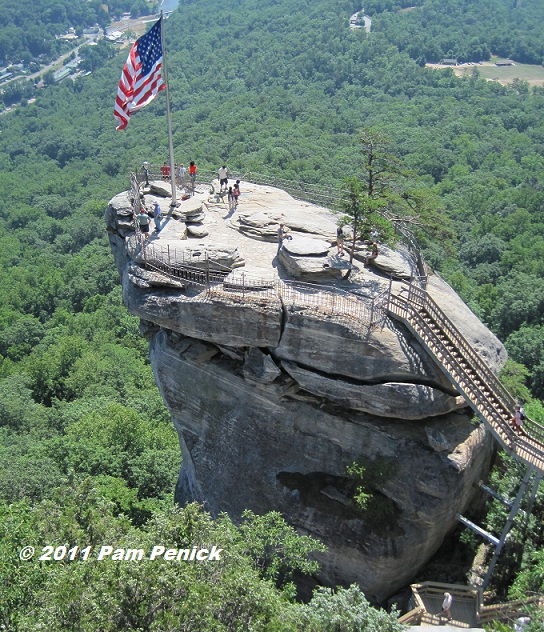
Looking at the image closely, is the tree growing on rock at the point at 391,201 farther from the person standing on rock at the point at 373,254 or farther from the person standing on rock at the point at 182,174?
the person standing on rock at the point at 182,174

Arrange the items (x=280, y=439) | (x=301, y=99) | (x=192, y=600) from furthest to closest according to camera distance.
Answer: (x=301, y=99), (x=280, y=439), (x=192, y=600)

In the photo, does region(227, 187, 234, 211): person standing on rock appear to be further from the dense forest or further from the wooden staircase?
the wooden staircase

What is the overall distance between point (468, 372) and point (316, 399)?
19.6 ft

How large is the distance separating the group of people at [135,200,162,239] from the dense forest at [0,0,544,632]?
10.2 meters

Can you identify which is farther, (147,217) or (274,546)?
(147,217)

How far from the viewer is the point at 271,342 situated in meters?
27.2

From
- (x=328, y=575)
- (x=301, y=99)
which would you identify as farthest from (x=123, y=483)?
(x=301, y=99)

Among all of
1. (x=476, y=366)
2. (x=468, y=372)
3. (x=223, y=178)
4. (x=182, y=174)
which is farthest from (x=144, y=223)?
(x=476, y=366)

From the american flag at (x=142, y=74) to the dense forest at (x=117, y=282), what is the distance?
9.89m

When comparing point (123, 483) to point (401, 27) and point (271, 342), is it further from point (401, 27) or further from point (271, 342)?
point (401, 27)

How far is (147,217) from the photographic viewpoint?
3017cm

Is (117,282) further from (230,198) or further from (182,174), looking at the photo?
(230,198)

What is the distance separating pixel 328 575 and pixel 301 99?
407 feet

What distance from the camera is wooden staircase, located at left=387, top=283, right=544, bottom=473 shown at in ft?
83.6
